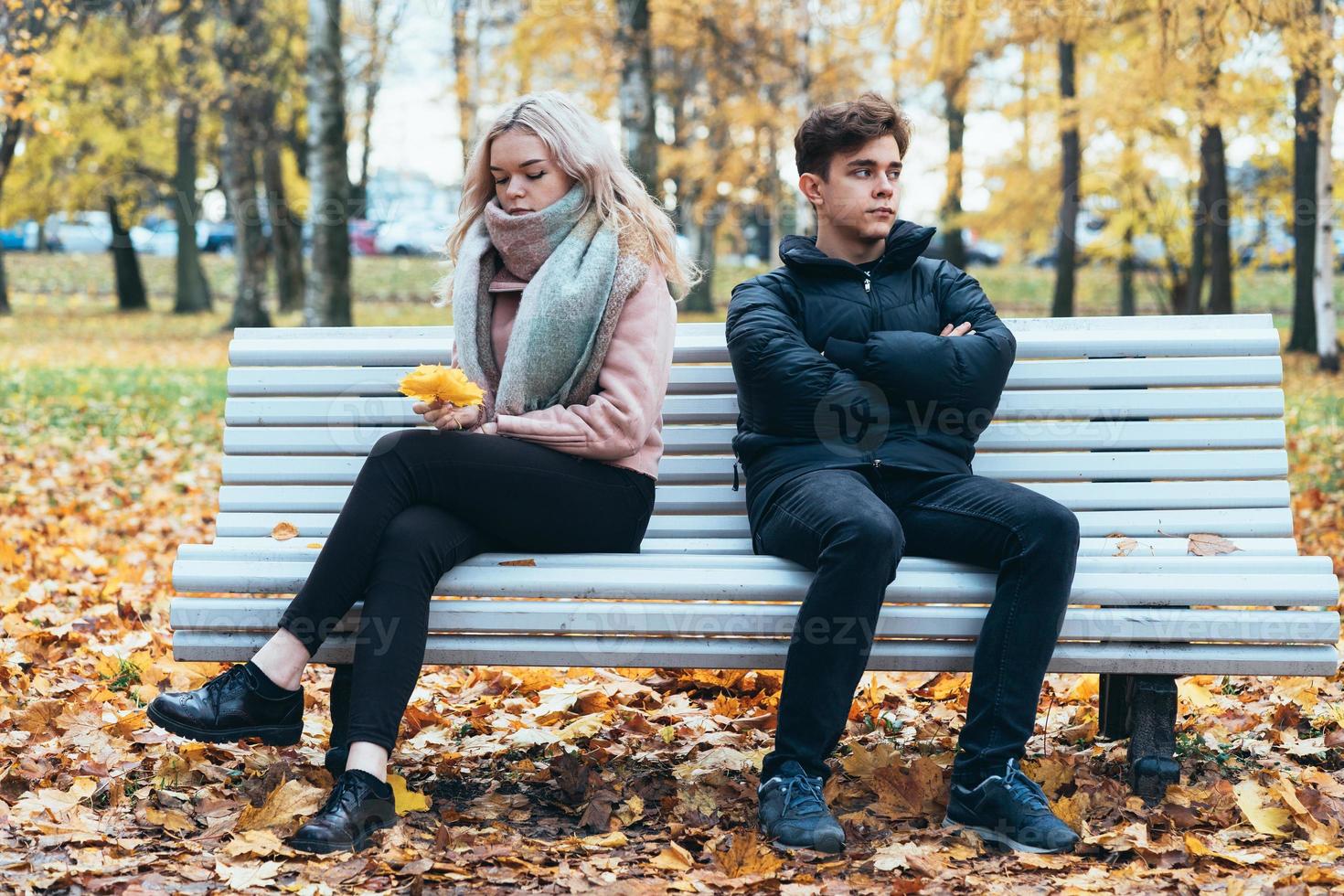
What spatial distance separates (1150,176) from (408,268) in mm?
19092

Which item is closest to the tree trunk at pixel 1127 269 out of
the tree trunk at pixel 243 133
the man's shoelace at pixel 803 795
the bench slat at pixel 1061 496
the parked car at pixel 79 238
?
the tree trunk at pixel 243 133

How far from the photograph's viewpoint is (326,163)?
1252 cm

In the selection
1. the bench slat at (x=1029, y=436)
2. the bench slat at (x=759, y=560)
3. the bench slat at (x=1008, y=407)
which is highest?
the bench slat at (x=1008, y=407)

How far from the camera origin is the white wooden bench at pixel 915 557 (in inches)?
122

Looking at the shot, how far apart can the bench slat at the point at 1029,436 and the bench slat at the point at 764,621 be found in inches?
24.6

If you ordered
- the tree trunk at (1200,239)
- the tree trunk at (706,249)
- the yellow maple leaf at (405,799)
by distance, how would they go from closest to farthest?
the yellow maple leaf at (405,799)
the tree trunk at (1200,239)
the tree trunk at (706,249)

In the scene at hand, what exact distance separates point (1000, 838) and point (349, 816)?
1319 mm

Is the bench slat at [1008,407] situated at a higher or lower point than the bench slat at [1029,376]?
lower

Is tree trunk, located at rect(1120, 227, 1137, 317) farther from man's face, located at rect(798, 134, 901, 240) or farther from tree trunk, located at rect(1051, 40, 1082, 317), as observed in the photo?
man's face, located at rect(798, 134, 901, 240)

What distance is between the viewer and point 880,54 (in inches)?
800

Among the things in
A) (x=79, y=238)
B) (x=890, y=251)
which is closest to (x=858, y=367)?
(x=890, y=251)

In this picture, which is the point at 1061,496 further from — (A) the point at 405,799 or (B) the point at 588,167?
(A) the point at 405,799

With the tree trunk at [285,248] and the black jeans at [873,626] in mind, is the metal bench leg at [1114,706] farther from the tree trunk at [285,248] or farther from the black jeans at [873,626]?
the tree trunk at [285,248]

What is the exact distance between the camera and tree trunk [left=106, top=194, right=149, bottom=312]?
81.7ft
